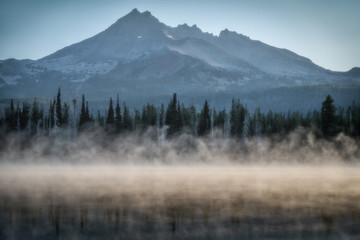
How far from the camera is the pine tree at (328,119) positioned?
8844 cm

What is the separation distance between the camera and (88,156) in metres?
95.2

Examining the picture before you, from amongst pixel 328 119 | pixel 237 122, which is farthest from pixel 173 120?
pixel 328 119

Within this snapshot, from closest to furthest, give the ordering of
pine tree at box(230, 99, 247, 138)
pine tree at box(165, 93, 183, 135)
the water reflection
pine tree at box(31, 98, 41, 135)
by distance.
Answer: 1. the water reflection
2. pine tree at box(165, 93, 183, 135)
3. pine tree at box(230, 99, 247, 138)
4. pine tree at box(31, 98, 41, 135)

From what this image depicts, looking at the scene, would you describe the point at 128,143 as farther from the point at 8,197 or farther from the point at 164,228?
the point at 164,228

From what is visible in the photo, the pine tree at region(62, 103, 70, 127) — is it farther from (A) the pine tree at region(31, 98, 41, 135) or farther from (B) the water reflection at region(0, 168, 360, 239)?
(B) the water reflection at region(0, 168, 360, 239)

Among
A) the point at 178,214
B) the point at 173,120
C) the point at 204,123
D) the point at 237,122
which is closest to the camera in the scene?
the point at 178,214

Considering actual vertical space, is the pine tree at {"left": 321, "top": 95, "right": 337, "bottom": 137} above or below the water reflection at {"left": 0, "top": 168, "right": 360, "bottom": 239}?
above

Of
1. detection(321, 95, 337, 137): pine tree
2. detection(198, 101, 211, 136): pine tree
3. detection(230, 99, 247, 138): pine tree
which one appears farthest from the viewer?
detection(230, 99, 247, 138): pine tree

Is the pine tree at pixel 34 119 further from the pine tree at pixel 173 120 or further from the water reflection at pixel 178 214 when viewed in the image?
the water reflection at pixel 178 214

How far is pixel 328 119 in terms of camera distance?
89125 millimetres

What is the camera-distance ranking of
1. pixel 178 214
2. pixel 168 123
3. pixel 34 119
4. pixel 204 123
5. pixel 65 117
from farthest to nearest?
pixel 65 117 < pixel 34 119 < pixel 204 123 < pixel 168 123 < pixel 178 214

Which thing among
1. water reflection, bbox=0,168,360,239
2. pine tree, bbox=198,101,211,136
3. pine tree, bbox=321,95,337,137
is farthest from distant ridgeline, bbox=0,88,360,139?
water reflection, bbox=0,168,360,239

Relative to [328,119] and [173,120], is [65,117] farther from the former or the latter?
[328,119]

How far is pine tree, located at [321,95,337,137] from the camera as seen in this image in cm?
8844
